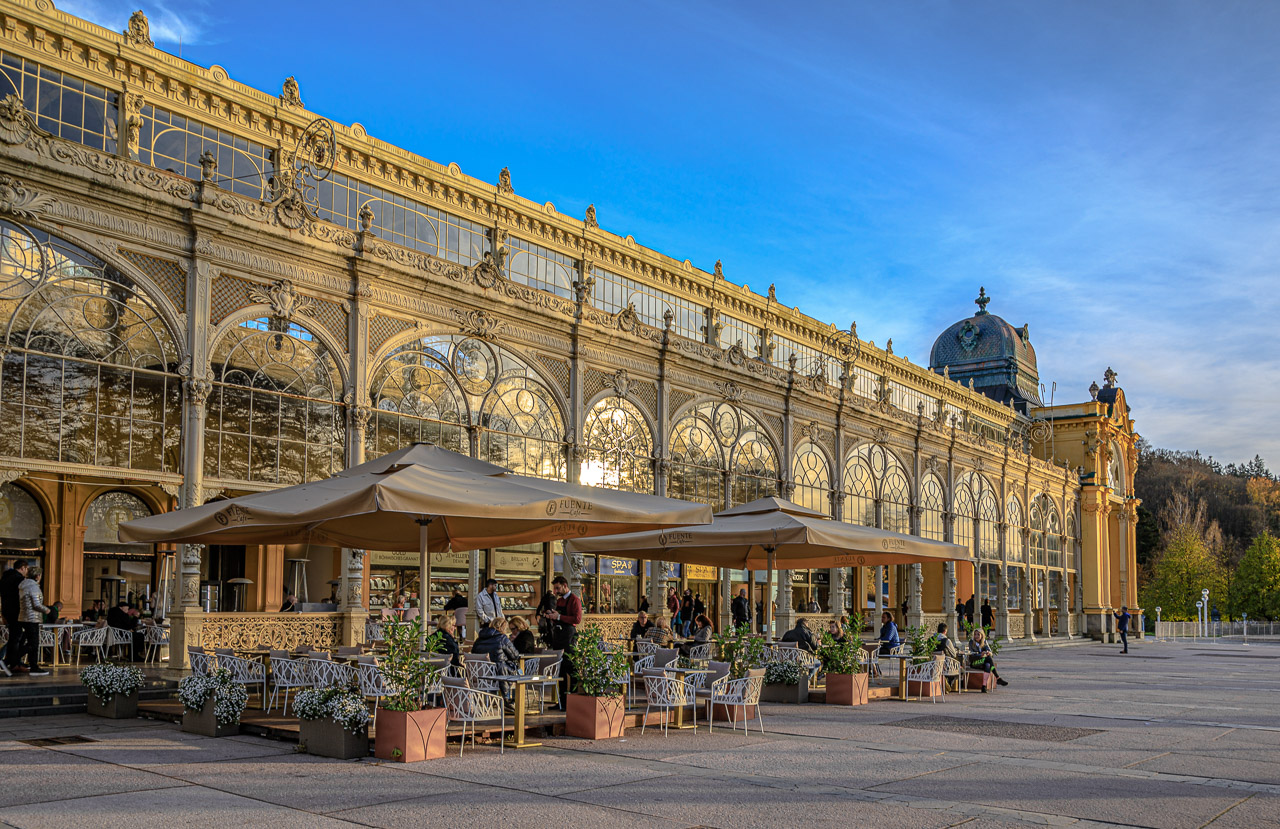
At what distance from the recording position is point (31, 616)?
645 inches

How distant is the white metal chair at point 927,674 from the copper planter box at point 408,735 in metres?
10.8

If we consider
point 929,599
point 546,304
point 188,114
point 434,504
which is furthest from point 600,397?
point 929,599

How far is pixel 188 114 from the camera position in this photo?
2334 cm

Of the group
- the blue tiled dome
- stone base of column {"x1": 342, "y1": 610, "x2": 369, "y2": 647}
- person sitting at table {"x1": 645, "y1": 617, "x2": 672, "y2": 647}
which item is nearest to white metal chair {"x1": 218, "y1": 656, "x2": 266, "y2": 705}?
stone base of column {"x1": 342, "y1": 610, "x2": 369, "y2": 647}

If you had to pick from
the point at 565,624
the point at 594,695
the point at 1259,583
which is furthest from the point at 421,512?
the point at 1259,583

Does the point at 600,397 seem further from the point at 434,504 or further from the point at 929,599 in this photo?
the point at 929,599

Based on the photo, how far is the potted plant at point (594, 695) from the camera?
12.6 m

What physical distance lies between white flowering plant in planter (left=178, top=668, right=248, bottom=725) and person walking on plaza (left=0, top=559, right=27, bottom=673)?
220 inches

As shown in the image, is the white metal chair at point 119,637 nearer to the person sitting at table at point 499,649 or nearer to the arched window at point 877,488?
the person sitting at table at point 499,649

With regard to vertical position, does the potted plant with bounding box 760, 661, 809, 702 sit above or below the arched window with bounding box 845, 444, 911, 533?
below

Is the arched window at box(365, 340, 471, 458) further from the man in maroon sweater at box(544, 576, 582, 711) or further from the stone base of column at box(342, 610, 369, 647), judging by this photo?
the man in maroon sweater at box(544, 576, 582, 711)

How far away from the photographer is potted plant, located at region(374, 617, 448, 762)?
10625mm

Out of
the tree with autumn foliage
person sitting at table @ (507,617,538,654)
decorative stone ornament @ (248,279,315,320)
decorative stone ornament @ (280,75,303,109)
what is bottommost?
the tree with autumn foliage

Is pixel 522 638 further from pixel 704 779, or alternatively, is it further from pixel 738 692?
pixel 704 779
